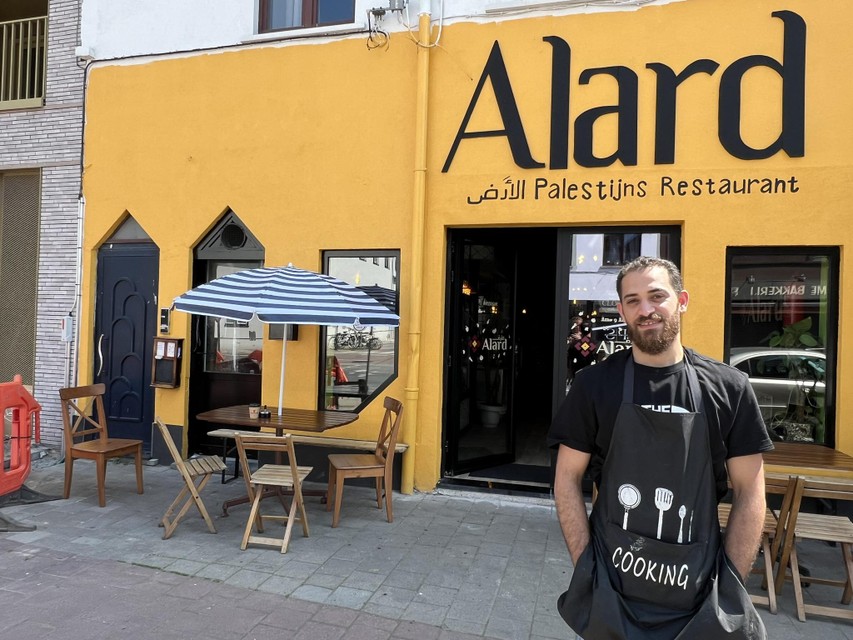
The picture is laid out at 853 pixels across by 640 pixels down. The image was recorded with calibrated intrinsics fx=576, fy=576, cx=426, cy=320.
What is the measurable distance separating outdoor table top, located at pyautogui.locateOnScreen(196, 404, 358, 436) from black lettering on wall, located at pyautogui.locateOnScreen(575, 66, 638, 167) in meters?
3.28

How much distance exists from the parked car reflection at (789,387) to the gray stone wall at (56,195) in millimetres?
7479

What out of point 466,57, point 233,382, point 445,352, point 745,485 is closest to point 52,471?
point 233,382

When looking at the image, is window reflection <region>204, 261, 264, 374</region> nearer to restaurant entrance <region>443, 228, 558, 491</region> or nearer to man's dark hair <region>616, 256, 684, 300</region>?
restaurant entrance <region>443, 228, 558, 491</region>

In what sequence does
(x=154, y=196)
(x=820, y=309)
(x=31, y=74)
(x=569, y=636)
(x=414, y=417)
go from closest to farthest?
1. (x=569, y=636)
2. (x=820, y=309)
3. (x=414, y=417)
4. (x=154, y=196)
5. (x=31, y=74)

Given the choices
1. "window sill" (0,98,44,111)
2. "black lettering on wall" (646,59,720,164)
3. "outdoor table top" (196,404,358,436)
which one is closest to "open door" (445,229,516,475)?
"outdoor table top" (196,404,358,436)

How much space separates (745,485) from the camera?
6.17 ft

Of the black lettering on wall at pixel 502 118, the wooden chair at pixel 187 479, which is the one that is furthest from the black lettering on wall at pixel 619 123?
the wooden chair at pixel 187 479

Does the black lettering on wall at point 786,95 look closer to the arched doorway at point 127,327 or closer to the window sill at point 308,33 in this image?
the window sill at point 308,33

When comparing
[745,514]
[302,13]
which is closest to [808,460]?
[745,514]

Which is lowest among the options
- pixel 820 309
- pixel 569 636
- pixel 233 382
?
pixel 569 636

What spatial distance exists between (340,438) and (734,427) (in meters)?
4.44

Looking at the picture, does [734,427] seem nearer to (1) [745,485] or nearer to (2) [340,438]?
(1) [745,485]

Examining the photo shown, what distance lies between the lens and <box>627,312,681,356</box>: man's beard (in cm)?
188

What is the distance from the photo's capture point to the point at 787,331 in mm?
5129
